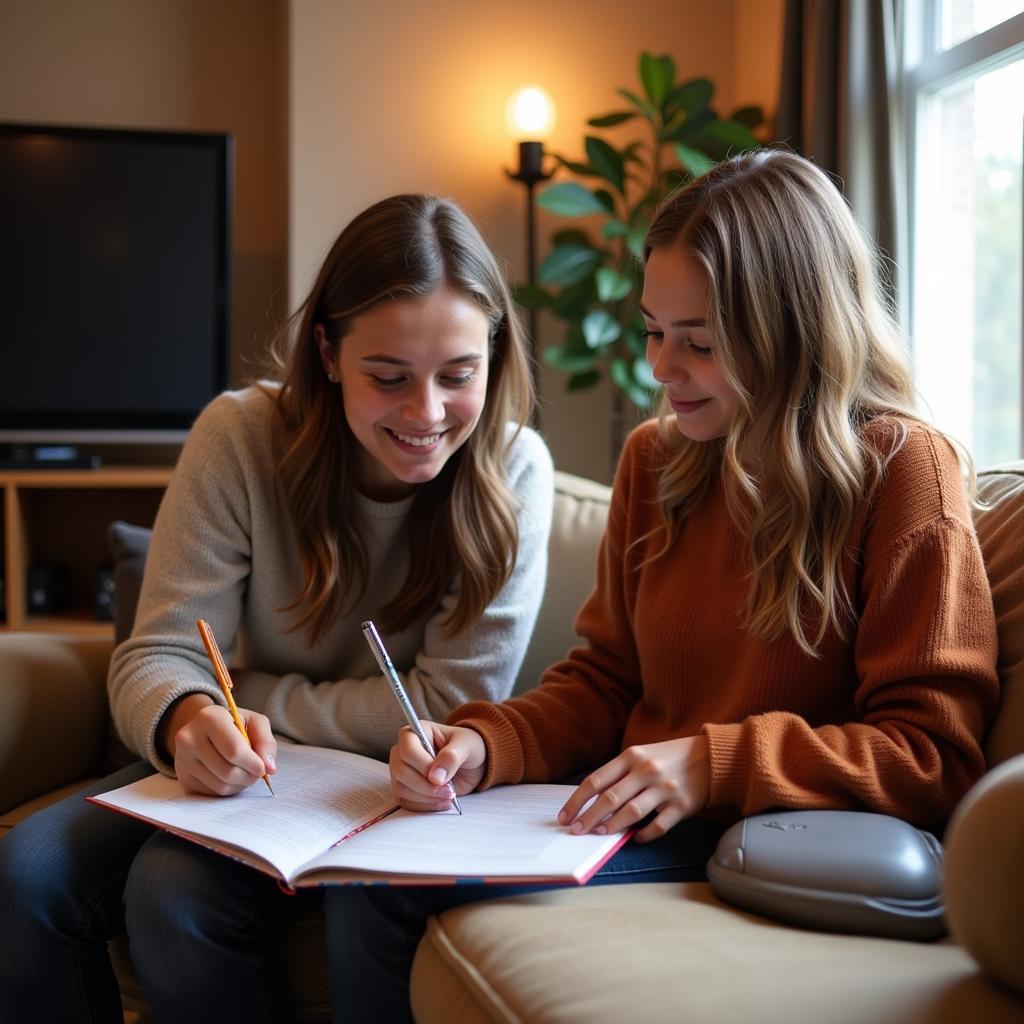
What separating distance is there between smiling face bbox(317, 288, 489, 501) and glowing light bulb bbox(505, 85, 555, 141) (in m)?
2.14

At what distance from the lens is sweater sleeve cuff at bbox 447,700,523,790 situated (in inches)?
51.4

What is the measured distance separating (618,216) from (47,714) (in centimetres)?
226

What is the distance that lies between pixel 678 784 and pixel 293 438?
0.70m

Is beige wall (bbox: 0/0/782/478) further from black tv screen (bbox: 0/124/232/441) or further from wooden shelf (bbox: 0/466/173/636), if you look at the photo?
wooden shelf (bbox: 0/466/173/636)

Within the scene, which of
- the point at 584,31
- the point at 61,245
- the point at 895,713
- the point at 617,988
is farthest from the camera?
the point at 584,31

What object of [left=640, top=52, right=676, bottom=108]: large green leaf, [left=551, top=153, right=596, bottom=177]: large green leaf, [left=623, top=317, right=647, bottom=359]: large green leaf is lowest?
[left=623, top=317, right=647, bottom=359]: large green leaf

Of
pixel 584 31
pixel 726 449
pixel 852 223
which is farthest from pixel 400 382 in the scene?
pixel 584 31

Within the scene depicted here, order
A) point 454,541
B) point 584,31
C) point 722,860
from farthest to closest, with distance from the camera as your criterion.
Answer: point 584,31 → point 454,541 → point 722,860

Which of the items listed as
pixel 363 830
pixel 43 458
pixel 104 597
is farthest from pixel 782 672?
pixel 43 458

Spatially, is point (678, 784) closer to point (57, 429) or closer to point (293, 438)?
point (293, 438)

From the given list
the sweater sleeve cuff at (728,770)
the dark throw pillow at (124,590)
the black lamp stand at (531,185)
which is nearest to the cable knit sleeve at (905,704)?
the sweater sleeve cuff at (728,770)

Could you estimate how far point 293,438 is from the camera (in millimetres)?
1596

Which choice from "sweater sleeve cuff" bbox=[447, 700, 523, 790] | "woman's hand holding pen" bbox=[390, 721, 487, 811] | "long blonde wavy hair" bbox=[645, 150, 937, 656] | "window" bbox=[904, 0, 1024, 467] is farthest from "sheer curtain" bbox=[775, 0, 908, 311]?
"woman's hand holding pen" bbox=[390, 721, 487, 811]

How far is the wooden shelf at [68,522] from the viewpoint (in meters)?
3.28
